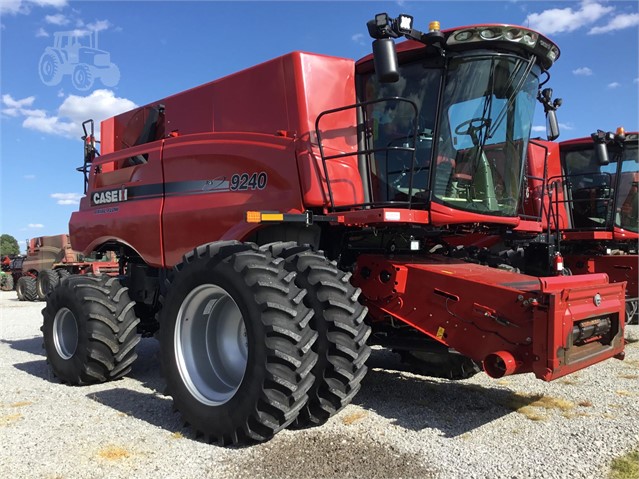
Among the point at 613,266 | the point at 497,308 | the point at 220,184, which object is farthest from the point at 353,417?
the point at 613,266

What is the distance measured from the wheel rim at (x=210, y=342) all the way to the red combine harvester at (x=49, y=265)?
14656mm

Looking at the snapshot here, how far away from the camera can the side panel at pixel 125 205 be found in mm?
6115

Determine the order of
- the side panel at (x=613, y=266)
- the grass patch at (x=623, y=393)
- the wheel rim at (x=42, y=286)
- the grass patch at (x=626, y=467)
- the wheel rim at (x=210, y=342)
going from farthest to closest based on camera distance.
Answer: the wheel rim at (x=42, y=286)
the side panel at (x=613, y=266)
the grass patch at (x=623, y=393)
the wheel rim at (x=210, y=342)
the grass patch at (x=626, y=467)

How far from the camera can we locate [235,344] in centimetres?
458

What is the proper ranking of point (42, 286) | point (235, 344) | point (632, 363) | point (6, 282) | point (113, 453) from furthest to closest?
1. point (6, 282)
2. point (42, 286)
3. point (632, 363)
4. point (235, 344)
5. point (113, 453)

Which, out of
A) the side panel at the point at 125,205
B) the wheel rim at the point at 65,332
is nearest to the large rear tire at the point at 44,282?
the side panel at the point at 125,205

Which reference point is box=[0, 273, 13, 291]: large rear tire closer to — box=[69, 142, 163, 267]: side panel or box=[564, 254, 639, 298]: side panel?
box=[69, 142, 163, 267]: side panel

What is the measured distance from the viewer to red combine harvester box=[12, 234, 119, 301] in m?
19.2

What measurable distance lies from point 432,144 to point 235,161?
6.29 ft

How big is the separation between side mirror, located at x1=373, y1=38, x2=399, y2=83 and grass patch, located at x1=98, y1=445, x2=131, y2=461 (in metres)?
3.08

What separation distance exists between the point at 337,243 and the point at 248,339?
5.02 ft

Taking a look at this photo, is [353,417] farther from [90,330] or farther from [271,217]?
[90,330]

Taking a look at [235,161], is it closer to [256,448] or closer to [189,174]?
[189,174]

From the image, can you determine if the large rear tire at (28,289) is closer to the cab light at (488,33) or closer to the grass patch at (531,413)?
the grass patch at (531,413)
